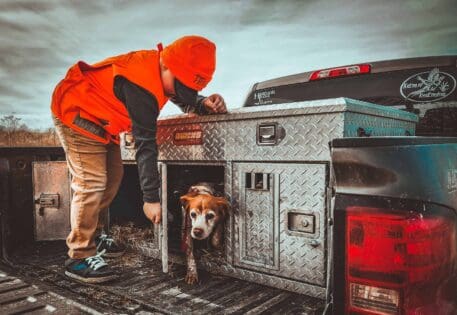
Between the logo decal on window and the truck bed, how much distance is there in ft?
6.10

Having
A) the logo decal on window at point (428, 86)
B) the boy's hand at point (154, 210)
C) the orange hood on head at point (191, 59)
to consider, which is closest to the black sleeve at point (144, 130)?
the boy's hand at point (154, 210)

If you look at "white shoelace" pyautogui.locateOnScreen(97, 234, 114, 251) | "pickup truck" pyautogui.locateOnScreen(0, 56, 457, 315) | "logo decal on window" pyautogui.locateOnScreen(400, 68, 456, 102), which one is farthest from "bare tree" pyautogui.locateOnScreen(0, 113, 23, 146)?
"logo decal on window" pyautogui.locateOnScreen(400, 68, 456, 102)

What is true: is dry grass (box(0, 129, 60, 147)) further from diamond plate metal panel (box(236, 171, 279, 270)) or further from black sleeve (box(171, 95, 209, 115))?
diamond plate metal panel (box(236, 171, 279, 270))

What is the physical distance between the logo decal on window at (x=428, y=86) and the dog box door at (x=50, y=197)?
3067 mm

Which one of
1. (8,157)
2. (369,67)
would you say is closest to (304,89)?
(369,67)

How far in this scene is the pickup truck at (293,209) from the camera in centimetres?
118

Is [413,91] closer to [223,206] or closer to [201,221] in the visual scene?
[223,206]

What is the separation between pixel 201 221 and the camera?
2582mm

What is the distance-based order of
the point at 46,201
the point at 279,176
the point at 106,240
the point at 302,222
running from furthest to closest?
the point at 46,201
the point at 106,240
the point at 279,176
the point at 302,222

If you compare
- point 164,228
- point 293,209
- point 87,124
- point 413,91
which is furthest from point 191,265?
point 413,91

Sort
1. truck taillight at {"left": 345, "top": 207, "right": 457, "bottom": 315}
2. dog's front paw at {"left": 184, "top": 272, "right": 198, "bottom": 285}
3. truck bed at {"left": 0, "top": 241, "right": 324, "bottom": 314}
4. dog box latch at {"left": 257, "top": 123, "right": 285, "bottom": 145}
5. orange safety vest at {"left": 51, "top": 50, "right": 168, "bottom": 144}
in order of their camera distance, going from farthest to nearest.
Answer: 1. orange safety vest at {"left": 51, "top": 50, "right": 168, "bottom": 144}
2. dog's front paw at {"left": 184, "top": 272, "right": 198, "bottom": 285}
3. dog box latch at {"left": 257, "top": 123, "right": 285, "bottom": 145}
4. truck bed at {"left": 0, "top": 241, "right": 324, "bottom": 314}
5. truck taillight at {"left": 345, "top": 207, "right": 457, "bottom": 315}

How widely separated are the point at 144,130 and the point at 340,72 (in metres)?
1.91

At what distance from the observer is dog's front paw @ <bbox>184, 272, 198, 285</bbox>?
8.09 ft

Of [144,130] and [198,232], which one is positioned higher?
[144,130]
